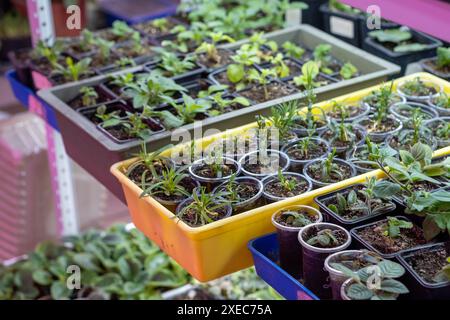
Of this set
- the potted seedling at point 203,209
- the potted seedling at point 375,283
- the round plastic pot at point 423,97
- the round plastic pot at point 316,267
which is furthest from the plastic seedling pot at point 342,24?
the potted seedling at point 375,283

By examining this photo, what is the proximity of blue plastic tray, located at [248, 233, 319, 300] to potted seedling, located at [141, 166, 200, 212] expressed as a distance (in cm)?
21

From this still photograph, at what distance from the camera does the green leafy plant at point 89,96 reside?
2.07m

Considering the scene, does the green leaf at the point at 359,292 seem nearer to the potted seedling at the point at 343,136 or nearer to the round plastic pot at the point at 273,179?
the round plastic pot at the point at 273,179

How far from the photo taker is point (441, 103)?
1874mm

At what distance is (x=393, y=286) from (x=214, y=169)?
Answer: 59 centimetres

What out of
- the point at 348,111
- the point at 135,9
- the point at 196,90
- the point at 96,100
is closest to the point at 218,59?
the point at 196,90

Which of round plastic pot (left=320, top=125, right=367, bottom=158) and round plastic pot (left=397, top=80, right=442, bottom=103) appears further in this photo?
round plastic pot (left=397, top=80, right=442, bottom=103)

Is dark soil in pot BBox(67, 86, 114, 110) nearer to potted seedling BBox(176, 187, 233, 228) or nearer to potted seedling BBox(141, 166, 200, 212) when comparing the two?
potted seedling BBox(141, 166, 200, 212)

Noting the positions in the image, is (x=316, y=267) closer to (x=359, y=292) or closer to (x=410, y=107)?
(x=359, y=292)

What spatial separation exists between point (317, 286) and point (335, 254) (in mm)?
85

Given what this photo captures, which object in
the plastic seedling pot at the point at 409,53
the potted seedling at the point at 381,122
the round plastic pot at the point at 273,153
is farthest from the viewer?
the plastic seedling pot at the point at 409,53

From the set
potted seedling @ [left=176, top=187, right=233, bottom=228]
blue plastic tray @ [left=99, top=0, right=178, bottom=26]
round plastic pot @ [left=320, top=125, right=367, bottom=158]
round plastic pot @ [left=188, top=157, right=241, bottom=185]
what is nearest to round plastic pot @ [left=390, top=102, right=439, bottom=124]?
round plastic pot @ [left=320, top=125, right=367, bottom=158]

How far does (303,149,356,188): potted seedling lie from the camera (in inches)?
62.6
